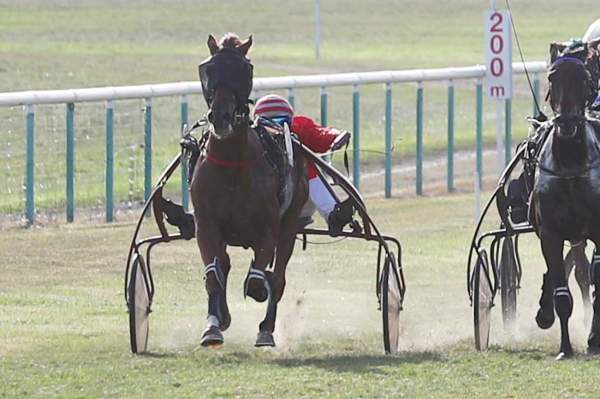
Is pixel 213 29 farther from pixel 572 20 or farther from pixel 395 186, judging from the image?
pixel 395 186

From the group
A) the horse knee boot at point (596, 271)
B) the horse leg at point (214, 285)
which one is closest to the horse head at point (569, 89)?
the horse knee boot at point (596, 271)

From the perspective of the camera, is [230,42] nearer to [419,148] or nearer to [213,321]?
[213,321]

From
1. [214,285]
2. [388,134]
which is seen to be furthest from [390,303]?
[388,134]

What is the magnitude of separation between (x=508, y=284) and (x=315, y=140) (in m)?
1.52

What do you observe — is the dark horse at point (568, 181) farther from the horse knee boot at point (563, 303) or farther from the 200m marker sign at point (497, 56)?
the 200m marker sign at point (497, 56)

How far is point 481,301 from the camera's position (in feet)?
37.9

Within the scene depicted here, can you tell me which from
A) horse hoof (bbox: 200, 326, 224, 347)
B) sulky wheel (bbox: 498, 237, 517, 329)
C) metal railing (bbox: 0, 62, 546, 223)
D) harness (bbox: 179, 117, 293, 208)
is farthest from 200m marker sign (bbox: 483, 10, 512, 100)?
horse hoof (bbox: 200, 326, 224, 347)

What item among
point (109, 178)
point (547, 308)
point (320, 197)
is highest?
point (109, 178)

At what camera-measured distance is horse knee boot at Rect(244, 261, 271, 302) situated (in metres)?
10.8

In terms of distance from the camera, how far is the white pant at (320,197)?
479 inches

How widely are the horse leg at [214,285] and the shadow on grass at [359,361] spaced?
1.11ft

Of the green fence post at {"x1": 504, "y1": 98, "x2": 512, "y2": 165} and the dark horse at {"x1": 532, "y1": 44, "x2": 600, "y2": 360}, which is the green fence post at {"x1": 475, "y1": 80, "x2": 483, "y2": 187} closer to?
the green fence post at {"x1": 504, "y1": 98, "x2": 512, "y2": 165}

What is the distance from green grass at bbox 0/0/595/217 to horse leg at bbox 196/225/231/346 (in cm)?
534

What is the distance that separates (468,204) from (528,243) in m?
3.11
